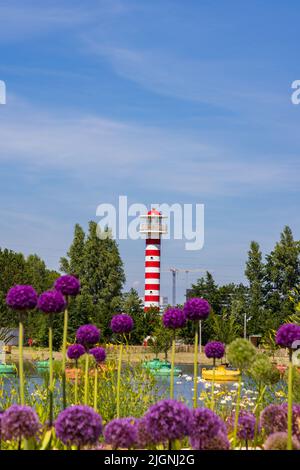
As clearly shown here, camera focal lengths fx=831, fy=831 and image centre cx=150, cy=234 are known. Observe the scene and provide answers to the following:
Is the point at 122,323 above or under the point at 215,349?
above

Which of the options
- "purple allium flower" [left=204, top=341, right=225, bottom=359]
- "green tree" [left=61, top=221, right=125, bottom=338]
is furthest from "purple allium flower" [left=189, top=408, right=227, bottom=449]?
"green tree" [left=61, top=221, right=125, bottom=338]

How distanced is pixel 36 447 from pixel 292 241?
67.9m

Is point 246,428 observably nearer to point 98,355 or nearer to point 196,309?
point 196,309

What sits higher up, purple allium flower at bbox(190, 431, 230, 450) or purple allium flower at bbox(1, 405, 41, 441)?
purple allium flower at bbox(1, 405, 41, 441)

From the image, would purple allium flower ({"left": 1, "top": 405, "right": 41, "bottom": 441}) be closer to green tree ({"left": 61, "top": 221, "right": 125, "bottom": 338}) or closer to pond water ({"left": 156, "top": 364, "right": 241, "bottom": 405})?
pond water ({"left": 156, "top": 364, "right": 241, "bottom": 405})

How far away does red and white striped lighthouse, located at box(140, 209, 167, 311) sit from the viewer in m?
71.8

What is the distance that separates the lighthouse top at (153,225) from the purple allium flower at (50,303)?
68.9 m

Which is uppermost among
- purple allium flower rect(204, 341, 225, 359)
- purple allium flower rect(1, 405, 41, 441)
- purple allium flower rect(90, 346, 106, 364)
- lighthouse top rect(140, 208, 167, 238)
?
lighthouse top rect(140, 208, 167, 238)

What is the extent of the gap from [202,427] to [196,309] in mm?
1454

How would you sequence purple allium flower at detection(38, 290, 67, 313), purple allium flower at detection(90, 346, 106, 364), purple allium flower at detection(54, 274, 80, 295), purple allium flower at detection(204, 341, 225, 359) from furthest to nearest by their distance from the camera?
purple allium flower at detection(90, 346, 106, 364), purple allium flower at detection(204, 341, 225, 359), purple allium flower at detection(54, 274, 80, 295), purple allium flower at detection(38, 290, 67, 313)

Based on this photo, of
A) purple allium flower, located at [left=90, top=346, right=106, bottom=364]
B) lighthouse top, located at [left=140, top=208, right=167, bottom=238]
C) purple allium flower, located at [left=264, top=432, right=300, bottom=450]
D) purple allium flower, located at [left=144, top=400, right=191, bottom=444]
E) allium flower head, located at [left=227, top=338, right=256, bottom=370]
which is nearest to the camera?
purple allium flower, located at [left=144, top=400, right=191, bottom=444]

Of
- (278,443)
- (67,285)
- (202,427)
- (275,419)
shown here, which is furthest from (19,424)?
(275,419)

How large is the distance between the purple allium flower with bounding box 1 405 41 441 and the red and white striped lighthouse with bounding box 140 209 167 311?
65.9 meters

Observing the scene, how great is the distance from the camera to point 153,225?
77125 millimetres
